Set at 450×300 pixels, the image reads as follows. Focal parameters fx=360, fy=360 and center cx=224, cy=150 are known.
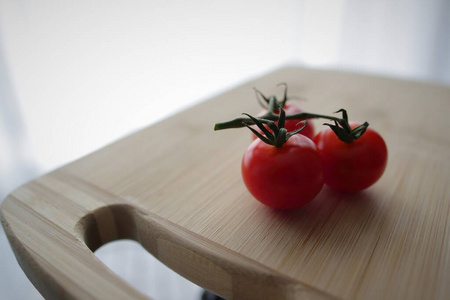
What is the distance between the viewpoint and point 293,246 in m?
0.44

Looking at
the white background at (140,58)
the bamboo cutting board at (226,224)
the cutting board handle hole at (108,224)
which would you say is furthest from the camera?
the white background at (140,58)

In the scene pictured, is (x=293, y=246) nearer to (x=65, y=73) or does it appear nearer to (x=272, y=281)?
(x=272, y=281)

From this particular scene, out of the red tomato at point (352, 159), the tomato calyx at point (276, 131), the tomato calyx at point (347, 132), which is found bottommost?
the red tomato at point (352, 159)

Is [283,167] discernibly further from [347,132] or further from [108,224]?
[108,224]

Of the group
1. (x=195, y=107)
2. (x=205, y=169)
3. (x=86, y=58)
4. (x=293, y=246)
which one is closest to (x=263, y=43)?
(x=86, y=58)

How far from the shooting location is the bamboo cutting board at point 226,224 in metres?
0.40

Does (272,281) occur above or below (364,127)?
below

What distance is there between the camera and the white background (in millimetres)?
1103

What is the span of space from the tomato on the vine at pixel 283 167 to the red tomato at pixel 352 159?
4cm

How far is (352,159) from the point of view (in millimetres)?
472

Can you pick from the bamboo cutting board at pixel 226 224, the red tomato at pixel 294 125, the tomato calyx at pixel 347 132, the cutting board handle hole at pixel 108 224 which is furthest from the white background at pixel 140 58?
the tomato calyx at pixel 347 132

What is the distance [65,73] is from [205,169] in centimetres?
79

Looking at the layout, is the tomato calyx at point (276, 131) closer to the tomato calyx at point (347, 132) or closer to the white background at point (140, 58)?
the tomato calyx at point (347, 132)

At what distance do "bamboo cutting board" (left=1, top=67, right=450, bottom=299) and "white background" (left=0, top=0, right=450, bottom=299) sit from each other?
0.61 metres
